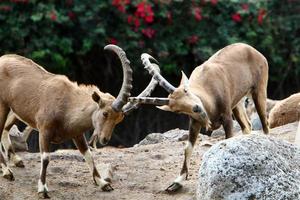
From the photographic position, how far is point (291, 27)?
1734cm

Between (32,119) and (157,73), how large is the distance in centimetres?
160

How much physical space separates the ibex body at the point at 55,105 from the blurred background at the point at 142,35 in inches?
167

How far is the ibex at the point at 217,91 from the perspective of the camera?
10.2m

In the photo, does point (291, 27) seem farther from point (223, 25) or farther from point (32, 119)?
point (32, 119)

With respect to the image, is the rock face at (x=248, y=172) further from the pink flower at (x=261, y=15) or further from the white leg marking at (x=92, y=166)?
the pink flower at (x=261, y=15)

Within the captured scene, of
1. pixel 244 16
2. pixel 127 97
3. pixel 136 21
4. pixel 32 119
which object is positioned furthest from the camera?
pixel 244 16

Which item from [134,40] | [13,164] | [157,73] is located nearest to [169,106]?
[157,73]

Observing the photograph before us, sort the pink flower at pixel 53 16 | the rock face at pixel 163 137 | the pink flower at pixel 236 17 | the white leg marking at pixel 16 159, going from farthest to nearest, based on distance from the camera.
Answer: the pink flower at pixel 236 17 → the pink flower at pixel 53 16 → the rock face at pixel 163 137 → the white leg marking at pixel 16 159

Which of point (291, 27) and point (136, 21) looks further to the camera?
point (291, 27)

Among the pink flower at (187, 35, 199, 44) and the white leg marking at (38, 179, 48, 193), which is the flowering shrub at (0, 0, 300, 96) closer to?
the pink flower at (187, 35, 199, 44)

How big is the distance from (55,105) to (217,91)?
1950mm

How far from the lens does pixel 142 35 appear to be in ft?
52.2

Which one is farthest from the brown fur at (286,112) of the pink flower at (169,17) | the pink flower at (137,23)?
the pink flower at (137,23)

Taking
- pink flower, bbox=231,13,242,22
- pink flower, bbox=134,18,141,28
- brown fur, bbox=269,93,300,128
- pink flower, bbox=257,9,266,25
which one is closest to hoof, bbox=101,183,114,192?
brown fur, bbox=269,93,300,128
